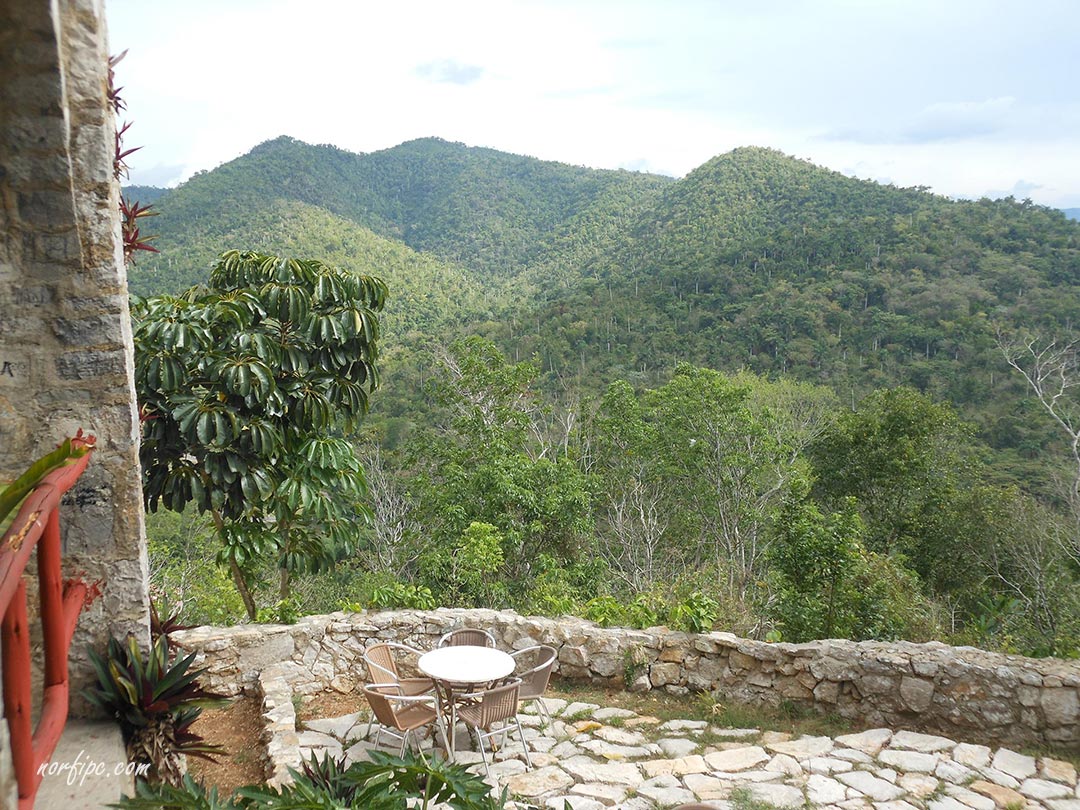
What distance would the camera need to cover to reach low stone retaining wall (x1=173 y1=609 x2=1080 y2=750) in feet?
14.6

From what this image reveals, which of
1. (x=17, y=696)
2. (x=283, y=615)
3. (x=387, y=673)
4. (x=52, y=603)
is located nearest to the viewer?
(x=17, y=696)

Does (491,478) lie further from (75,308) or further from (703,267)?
(703,267)

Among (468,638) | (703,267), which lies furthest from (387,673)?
(703,267)

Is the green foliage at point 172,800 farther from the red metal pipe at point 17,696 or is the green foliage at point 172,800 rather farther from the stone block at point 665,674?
the stone block at point 665,674

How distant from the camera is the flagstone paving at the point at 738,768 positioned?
3871 mm

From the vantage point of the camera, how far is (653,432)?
1505cm

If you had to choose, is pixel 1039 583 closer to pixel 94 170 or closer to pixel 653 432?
pixel 653 432

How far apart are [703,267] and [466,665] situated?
30.5 metres

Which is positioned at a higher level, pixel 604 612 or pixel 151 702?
pixel 151 702

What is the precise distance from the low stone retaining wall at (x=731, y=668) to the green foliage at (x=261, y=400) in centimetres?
62

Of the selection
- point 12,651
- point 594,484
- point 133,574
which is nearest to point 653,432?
point 594,484

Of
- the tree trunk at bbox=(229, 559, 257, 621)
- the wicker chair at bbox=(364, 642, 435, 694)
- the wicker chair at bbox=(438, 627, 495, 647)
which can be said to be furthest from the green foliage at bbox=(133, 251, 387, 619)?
the wicker chair at bbox=(438, 627, 495, 647)

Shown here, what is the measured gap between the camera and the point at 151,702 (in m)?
2.56

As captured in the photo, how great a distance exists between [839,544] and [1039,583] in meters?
7.40
